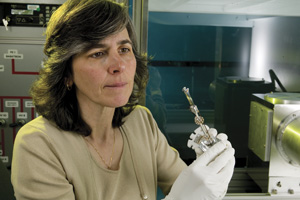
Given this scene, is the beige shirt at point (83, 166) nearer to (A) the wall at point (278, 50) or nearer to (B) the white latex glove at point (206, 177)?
(B) the white latex glove at point (206, 177)

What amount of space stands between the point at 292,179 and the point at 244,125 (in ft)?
1.48

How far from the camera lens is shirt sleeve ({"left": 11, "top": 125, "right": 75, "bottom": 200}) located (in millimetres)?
1141

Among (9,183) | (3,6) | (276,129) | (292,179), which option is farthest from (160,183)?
(3,6)

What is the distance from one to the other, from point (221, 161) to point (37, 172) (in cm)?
65

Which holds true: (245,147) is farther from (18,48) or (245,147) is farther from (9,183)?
(18,48)

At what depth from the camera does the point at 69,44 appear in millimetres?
1215

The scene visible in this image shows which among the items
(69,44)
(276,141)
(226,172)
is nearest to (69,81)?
(69,44)

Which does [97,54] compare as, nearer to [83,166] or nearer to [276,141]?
[83,166]

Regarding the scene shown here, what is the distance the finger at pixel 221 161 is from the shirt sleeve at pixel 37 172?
0.52 metres

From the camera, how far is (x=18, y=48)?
2.34 metres

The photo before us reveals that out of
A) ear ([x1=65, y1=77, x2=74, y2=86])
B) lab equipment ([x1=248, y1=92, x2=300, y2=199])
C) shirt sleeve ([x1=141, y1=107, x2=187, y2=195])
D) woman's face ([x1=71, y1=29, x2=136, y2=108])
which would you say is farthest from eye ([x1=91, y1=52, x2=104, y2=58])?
lab equipment ([x1=248, y1=92, x2=300, y2=199])

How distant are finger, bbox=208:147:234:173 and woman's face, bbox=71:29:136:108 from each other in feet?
1.32

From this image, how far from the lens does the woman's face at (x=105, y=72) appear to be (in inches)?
47.7

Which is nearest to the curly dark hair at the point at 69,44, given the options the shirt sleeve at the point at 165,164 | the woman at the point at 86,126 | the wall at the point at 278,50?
the woman at the point at 86,126
